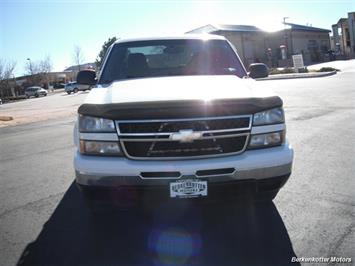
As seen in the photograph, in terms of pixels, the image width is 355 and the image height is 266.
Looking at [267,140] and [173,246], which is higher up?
[267,140]

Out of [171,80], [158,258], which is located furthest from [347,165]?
[158,258]

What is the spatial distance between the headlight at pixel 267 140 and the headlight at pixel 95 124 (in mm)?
1194

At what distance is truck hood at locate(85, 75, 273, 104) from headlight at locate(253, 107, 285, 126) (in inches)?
6.5

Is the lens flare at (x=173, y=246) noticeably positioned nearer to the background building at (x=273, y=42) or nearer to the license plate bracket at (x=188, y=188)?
the license plate bracket at (x=188, y=188)

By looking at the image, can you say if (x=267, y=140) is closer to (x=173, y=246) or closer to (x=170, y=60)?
(x=173, y=246)

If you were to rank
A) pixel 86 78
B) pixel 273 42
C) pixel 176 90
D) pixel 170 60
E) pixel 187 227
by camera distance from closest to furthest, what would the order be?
pixel 176 90, pixel 187 227, pixel 170 60, pixel 86 78, pixel 273 42

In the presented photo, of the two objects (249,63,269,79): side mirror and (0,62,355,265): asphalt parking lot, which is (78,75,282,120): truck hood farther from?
(249,63,269,79): side mirror

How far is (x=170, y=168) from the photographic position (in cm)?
332

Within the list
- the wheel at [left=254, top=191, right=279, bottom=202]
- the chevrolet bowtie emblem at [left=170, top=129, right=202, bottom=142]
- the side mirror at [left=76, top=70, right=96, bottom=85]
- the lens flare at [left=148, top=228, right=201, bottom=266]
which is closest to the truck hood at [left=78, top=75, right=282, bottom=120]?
the chevrolet bowtie emblem at [left=170, top=129, right=202, bottom=142]

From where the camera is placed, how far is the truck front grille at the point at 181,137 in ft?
11.1

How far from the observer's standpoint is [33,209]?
4.86m

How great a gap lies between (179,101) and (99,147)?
79 cm

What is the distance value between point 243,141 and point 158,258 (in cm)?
121

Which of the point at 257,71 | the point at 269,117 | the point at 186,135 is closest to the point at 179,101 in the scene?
the point at 186,135
